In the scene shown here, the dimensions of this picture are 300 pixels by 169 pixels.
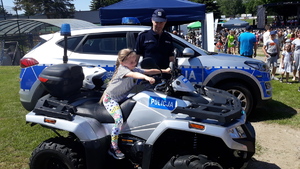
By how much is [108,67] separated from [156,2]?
4452 mm

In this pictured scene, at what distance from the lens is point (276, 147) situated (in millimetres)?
4574

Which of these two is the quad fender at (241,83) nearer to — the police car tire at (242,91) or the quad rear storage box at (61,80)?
the police car tire at (242,91)

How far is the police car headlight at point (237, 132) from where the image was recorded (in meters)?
2.83

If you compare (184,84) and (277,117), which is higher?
(184,84)

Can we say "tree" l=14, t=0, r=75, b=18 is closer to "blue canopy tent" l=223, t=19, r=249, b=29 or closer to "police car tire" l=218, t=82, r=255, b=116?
"blue canopy tent" l=223, t=19, r=249, b=29

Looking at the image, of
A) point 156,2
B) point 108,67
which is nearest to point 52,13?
point 156,2

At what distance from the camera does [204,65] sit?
5566 millimetres

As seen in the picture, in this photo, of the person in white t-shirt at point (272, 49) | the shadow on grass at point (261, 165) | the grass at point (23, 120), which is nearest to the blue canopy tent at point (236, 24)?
the person in white t-shirt at point (272, 49)

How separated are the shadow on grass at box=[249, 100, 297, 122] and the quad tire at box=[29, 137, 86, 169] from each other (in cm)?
383

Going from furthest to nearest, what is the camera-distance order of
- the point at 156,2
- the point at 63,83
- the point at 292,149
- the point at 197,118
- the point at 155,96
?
the point at 156,2 → the point at 292,149 → the point at 63,83 → the point at 155,96 → the point at 197,118

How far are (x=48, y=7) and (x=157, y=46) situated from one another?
5618 cm

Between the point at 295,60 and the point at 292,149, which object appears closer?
the point at 292,149

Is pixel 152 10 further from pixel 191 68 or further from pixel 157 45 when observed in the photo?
pixel 157 45

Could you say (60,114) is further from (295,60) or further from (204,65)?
(295,60)
